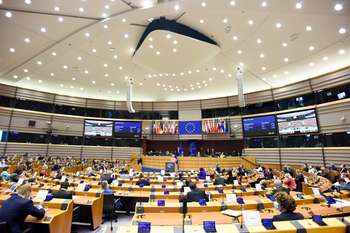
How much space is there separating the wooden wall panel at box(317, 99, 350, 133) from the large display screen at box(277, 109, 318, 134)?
1.64ft

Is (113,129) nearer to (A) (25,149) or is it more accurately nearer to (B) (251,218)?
(A) (25,149)

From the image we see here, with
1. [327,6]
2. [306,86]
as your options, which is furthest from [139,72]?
[306,86]

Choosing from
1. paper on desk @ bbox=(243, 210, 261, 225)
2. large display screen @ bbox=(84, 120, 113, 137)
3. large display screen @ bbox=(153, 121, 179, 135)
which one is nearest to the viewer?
paper on desk @ bbox=(243, 210, 261, 225)

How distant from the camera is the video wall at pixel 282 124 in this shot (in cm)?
1524

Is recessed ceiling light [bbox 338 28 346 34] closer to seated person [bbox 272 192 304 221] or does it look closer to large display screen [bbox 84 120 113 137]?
seated person [bbox 272 192 304 221]

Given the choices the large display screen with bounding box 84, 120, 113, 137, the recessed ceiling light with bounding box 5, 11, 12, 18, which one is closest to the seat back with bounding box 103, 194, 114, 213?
the recessed ceiling light with bounding box 5, 11, 12, 18

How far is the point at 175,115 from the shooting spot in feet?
75.4

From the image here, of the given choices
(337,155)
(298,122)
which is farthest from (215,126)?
(337,155)

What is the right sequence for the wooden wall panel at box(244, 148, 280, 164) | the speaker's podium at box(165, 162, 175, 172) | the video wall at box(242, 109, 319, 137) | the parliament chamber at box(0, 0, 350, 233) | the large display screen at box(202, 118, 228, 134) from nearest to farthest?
the parliament chamber at box(0, 0, 350, 233), the video wall at box(242, 109, 319, 137), the wooden wall panel at box(244, 148, 280, 164), the speaker's podium at box(165, 162, 175, 172), the large display screen at box(202, 118, 228, 134)

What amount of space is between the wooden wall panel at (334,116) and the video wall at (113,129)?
55.7 feet

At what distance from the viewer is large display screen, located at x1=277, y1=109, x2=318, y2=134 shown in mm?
15086

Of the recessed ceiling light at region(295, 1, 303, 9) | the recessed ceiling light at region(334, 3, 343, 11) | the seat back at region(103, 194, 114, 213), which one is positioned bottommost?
the seat back at region(103, 194, 114, 213)

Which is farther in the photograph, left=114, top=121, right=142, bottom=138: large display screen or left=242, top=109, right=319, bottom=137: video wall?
left=114, top=121, right=142, bottom=138: large display screen

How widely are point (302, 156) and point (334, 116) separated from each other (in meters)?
3.71
